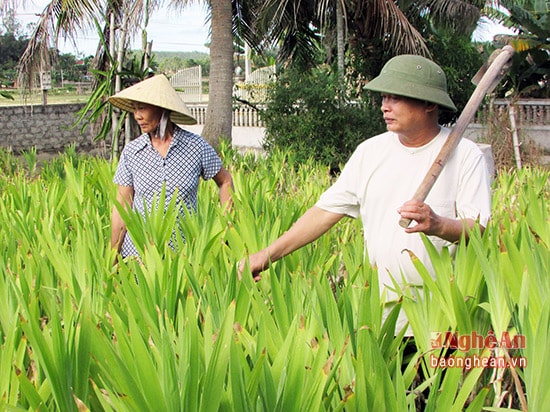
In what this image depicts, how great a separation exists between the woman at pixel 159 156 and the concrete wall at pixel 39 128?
12880mm

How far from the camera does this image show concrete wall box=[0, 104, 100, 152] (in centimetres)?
1631

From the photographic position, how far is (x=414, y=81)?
84.1 inches

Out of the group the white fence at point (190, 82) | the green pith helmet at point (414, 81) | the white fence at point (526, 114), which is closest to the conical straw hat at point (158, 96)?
the green pith helmet at point (414, 81)

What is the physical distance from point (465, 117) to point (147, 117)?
1.55 meters

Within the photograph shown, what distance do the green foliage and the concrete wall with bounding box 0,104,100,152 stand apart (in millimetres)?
6529

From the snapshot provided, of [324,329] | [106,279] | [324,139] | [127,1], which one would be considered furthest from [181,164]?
[324,139]

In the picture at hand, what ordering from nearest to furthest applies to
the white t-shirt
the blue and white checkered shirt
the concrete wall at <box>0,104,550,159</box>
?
the white t-shirt < the blue and white checkered shirt < the concrete wall at <box>0,104,550,159</box>

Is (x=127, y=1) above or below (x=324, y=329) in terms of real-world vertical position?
above

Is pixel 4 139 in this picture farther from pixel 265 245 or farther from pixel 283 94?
pixel 265 245

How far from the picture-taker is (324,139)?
1005 centimetres

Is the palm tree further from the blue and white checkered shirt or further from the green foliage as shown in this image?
the blue and white checkered shirt

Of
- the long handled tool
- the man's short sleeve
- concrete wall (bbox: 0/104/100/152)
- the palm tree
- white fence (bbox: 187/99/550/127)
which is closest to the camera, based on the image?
the long handled tool

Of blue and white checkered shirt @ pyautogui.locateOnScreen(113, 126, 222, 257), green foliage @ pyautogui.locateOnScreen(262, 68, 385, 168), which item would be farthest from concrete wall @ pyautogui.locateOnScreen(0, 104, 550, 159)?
blue and white checkered shirt @ pyautogui.locateOnScreen(113, 126, 222, 257)

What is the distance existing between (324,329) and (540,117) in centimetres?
1412
